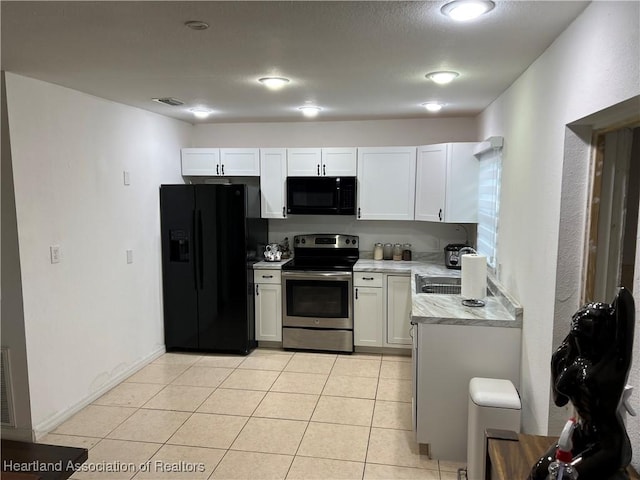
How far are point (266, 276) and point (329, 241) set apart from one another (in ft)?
2.90

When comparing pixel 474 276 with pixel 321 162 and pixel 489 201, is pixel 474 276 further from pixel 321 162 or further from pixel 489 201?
pixel 321 162

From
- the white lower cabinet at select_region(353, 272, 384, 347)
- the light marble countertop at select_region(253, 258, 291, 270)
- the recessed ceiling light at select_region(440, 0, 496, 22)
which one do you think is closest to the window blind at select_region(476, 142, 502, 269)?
the white lower cabinet at select_region(353, 272, 384, 347)

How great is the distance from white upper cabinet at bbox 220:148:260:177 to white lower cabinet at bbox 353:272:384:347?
5.25 feet

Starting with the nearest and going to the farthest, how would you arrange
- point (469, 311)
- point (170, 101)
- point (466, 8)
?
1. point (466, 8)
2. point (469, 311)
3. point (170, 101)

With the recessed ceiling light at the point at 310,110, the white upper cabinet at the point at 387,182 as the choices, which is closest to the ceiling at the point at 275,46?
the recessed ceiling light at the point at 310,110

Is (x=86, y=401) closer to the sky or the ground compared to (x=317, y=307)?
closer to the ground

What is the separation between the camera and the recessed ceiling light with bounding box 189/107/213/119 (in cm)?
435

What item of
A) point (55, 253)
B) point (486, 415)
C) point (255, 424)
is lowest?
point (255, 424)

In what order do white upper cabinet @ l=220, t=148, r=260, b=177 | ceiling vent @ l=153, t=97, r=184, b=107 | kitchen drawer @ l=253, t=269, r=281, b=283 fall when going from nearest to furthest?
ceiling vent @ l=153, t=97, r=184, b=107
kitchen drawer @ l=253, t=269, r=281, b=283
white upper cabinet @ l=220, t=148, r=260, b=177

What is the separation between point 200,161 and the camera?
5184 mm

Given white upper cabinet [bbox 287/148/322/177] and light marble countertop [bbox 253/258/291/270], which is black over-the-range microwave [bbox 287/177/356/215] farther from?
light marble countertop [bbox 253/258/291/270]

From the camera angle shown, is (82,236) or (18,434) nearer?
(18,434)

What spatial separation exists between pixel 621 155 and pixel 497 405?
1350 mm

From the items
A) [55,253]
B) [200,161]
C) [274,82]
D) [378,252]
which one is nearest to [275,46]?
[274,82]
